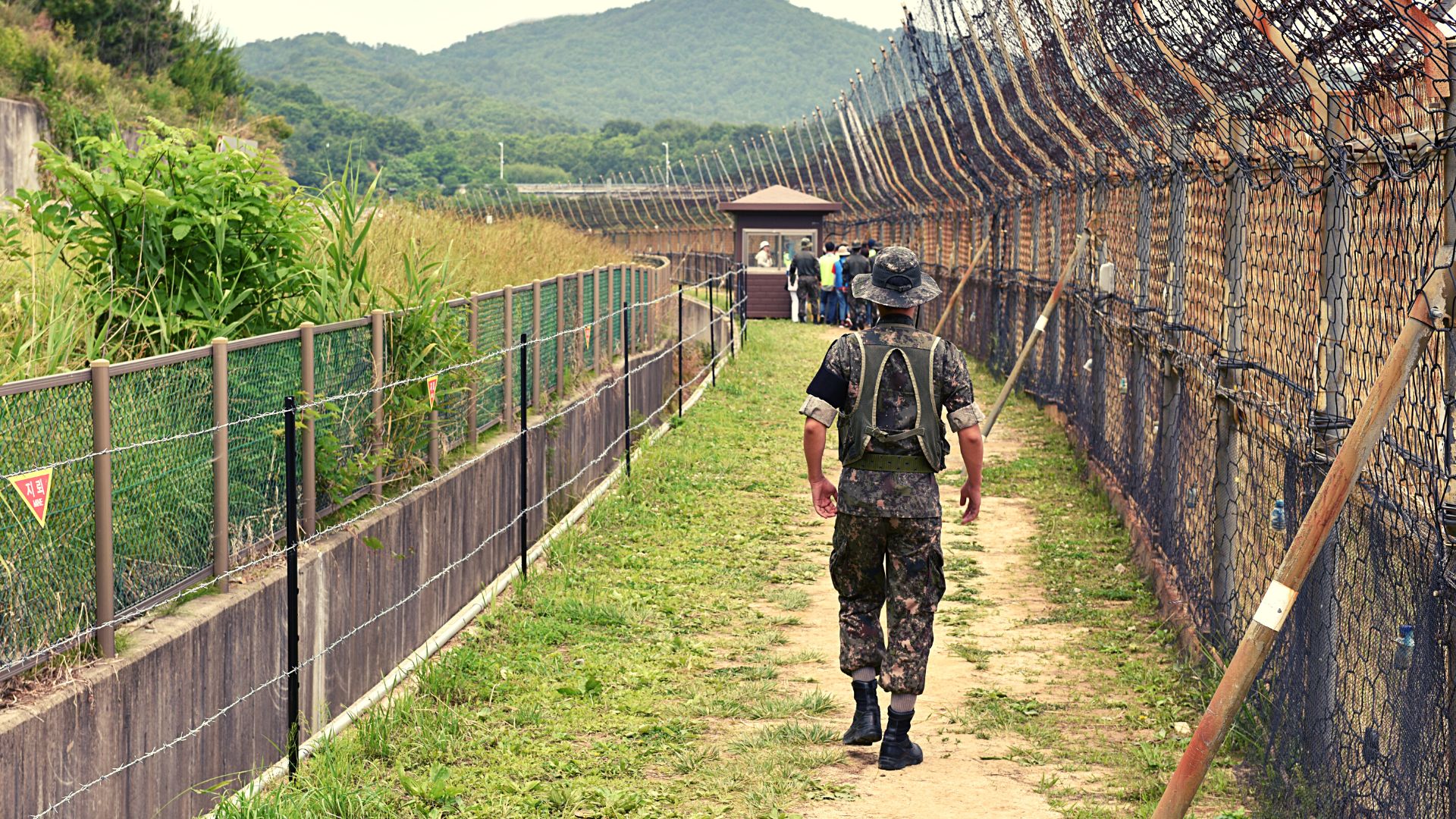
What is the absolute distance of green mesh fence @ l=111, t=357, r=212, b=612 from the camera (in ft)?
21.0

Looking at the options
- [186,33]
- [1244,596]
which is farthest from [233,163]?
[186,33]

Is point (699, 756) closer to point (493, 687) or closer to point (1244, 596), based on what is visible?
point (493, 687)

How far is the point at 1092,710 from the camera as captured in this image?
7.52 m

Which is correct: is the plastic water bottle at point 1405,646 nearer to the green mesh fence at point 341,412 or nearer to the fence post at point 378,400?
the green mesh fence at point 341,412

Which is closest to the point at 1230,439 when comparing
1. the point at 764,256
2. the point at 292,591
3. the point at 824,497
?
the point at 824,497

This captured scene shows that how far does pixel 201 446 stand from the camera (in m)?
6.98

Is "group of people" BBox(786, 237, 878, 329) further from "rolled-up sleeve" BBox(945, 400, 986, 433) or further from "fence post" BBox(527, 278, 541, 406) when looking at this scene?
"rolled-up sleeve" BBox(945, 400, 986, 433)

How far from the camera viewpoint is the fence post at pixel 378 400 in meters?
8.93

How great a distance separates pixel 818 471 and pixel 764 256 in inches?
1129

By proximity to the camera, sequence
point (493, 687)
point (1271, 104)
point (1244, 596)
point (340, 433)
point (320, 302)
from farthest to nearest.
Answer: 1. point (320, 302)
2. point (340, 433)
3. point (493, 687)
4. point (1244, 596)
5. point (1271, 104)

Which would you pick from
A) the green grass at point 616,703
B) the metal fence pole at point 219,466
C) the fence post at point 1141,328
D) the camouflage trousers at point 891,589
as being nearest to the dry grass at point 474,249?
the green grass at point 616,703

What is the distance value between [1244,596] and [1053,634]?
70.3 inches

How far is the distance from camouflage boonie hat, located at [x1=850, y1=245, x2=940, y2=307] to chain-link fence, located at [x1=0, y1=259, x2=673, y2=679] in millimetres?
2297

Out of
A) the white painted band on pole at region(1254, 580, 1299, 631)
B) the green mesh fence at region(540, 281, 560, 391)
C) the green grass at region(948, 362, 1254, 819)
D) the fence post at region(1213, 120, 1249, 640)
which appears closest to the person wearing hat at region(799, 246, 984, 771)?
the green grass at region(948, 362, 1254, 819)
